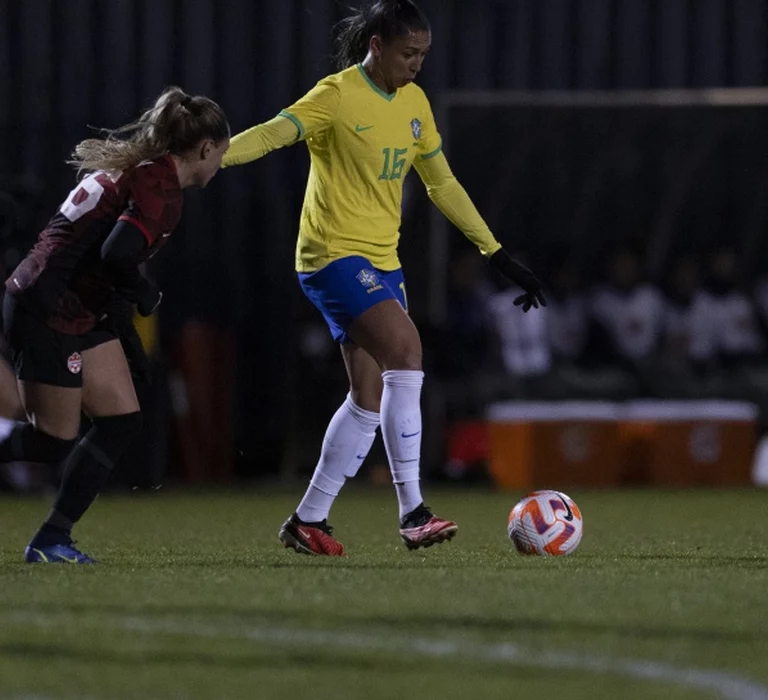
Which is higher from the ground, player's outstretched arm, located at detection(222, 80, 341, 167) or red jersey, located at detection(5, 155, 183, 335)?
player's outstretched arm, located at detection(222, 80, 341, 167)

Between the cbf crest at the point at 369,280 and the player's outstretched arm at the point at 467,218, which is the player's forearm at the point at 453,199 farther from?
the cbf crest at the point at 369,280

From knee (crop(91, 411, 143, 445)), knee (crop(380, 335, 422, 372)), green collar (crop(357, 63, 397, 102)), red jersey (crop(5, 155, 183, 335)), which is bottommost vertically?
knee (crop(91, 411, 143, 445))

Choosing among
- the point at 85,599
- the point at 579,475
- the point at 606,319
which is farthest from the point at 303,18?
the point at 85,599

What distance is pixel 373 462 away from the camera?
519 inches

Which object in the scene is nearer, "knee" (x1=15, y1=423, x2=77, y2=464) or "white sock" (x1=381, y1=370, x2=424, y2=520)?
"knee" (x1=15, y1=423, x2=77, y2=464)

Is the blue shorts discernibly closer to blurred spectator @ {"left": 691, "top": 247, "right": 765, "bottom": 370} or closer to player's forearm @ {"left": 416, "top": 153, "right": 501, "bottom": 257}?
player's forearm @ {"left": 416, "top": 153, "right": 501, "bottom": 257}

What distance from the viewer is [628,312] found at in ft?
44.8

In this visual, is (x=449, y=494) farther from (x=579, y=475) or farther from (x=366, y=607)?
(x=366, y=607)

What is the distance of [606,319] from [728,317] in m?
0.95

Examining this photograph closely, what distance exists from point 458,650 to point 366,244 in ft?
9.36

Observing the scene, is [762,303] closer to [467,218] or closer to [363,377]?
[467,218]

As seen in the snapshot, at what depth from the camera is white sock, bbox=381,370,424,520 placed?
673 centimetres

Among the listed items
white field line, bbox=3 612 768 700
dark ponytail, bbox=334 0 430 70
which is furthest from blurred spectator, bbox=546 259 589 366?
white field line, bbox=3 612 768 700

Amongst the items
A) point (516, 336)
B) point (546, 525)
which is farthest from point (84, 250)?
point (516, 336)
